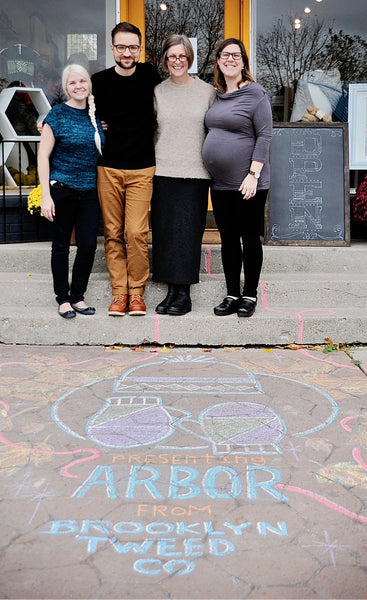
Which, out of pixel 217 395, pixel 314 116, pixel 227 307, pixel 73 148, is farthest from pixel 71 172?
pixel 314 116

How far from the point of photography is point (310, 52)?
6.73 meters

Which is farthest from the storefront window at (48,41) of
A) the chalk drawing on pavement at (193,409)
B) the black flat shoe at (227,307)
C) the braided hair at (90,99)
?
the chalk drawing on pavement at (193,409)

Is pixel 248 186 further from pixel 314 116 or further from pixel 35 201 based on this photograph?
pixel 314 116

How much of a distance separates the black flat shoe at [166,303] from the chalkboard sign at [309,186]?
143 centimetres

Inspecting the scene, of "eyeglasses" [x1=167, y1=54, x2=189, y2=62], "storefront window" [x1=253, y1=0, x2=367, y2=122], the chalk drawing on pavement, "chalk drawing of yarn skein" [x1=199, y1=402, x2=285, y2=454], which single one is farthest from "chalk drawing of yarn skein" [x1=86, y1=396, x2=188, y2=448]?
"storefront window" [x1=253, y1=0, x2=367, y2=122]

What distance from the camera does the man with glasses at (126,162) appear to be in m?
4.32

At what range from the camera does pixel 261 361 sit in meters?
4.26

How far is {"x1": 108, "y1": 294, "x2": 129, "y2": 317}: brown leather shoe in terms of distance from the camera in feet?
15.0

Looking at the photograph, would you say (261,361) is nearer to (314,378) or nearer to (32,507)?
(314,378)

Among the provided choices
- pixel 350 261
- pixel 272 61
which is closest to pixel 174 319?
pixel 350 261

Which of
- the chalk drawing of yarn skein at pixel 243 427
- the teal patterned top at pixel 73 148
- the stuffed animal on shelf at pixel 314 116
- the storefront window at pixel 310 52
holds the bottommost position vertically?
the chalk drawing of yarn skein at pixel 243 427

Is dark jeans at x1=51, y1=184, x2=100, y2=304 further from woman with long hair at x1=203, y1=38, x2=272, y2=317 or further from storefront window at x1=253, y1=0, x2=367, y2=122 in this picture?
storefront window at x1=253, y1=0, x2=367, y2=122

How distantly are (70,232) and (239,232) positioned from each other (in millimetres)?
1171

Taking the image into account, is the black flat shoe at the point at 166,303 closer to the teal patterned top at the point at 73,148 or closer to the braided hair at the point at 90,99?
the teal patterned top at the point at 73,148
